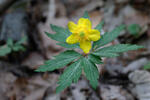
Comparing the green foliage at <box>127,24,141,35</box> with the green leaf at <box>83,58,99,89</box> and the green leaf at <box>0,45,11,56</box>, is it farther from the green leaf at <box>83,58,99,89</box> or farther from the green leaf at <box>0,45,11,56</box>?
the green leaf at <box>0,45,11,56</box>

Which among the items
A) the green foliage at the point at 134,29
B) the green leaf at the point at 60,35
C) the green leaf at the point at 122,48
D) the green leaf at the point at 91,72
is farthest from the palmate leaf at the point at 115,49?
the green foliage at the point at 134,29

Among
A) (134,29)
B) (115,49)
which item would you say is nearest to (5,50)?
(115,49)

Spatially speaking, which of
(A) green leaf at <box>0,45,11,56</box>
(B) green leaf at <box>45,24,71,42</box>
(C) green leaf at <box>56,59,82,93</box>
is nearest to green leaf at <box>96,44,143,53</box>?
(C) green leaf at <box>56,59,82,93</box>

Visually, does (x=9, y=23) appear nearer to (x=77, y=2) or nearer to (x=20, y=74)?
(x=20, y=74)

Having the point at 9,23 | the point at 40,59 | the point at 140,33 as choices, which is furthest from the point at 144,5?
the point at 9,23

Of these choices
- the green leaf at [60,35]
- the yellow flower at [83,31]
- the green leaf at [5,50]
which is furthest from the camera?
the green leaf at [5,50]

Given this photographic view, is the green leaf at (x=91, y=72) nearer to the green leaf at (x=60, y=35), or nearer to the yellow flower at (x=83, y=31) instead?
the yellow flower at (x=83, y=31)
